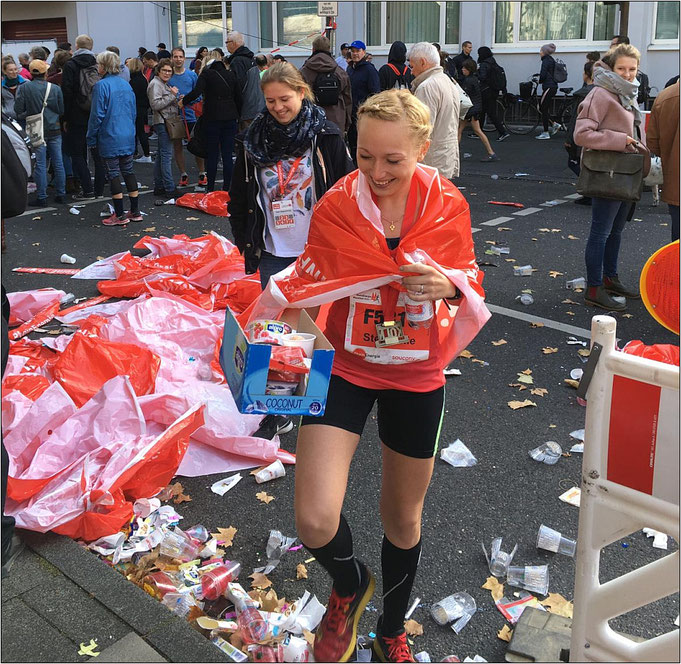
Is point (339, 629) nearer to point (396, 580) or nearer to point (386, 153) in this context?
point (396, 580)

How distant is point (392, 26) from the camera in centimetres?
2369

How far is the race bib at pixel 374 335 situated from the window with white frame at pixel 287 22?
23802 mm

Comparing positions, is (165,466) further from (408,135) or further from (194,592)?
(408,135)

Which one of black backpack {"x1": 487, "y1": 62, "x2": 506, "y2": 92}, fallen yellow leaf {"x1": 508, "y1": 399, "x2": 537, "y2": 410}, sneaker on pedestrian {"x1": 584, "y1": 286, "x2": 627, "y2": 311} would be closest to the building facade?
black backpack {"x1": 487, "y1": 62, "x2": 506, "y2": 92}

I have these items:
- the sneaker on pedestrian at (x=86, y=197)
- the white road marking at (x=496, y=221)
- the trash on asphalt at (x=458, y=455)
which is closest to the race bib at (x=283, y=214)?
the trash on asphalt at (x=458, y=455)

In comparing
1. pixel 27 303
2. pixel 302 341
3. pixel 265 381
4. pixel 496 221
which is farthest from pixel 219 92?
pixel 265 381

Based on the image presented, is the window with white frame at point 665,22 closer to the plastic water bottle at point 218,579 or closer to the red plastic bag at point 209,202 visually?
the red plastic bag at point 209,202

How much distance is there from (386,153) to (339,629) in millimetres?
1650

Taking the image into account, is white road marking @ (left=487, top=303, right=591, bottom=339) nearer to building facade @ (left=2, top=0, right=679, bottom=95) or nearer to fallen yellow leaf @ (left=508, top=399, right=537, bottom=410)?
fallen yellow leaf @ (left=508, top=399, right=537, bottom=410)

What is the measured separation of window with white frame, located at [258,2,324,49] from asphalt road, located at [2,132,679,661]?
59.9 ft

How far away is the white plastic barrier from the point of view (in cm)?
209

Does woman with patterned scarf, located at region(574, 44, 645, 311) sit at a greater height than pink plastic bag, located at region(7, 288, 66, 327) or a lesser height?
greater

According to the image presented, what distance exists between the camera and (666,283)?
2.63 m

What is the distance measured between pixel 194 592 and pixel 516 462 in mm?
2008
